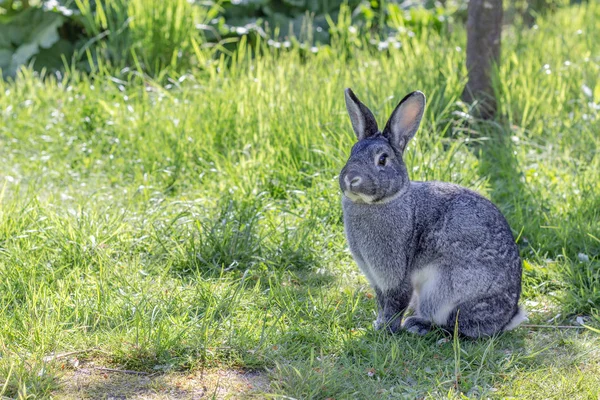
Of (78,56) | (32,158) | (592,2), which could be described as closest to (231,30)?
(78,56)

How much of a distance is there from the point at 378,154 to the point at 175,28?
3.95 metres

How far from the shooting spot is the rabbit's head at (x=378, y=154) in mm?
3662

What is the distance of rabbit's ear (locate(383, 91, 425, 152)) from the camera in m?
3.82

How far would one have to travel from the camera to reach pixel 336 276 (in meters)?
4.50

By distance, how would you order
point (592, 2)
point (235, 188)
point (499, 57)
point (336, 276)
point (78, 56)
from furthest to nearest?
point (592, 2)
point (78, 56)
point (499, 57)
point (235, 188)
point (336, 276)

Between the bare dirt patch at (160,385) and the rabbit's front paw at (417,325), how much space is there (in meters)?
0.83

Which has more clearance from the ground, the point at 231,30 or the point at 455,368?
the point at 231,30

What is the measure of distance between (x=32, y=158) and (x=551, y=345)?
3897 mm

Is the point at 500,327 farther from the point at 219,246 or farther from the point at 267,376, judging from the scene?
the point at 219,246

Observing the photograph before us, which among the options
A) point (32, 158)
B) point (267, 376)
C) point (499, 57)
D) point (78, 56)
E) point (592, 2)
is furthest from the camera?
point (592, 2)

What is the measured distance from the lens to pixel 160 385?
3344 mm

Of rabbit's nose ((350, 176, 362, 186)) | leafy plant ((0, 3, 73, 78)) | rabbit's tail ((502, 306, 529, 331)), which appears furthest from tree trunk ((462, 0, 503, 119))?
leafy plant ((0, 3, 73, 78))

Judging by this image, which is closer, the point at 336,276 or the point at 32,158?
the point at 336,276

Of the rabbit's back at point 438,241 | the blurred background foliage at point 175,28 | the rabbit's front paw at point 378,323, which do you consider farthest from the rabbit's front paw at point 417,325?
the blurred background foliage at point 175,28
